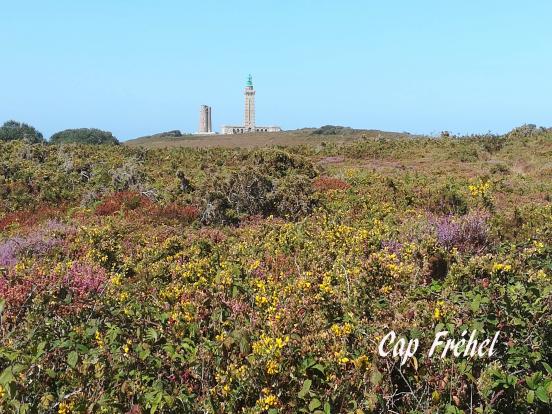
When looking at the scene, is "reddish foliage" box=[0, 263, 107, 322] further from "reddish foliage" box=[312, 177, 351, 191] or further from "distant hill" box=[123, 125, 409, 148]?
"distant hill" box=[123, 125, 409, 148]

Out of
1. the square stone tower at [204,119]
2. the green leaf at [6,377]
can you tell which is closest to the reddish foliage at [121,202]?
the green leaf at [6,377]

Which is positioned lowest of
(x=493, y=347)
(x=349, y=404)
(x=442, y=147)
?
(x=349, y=404)

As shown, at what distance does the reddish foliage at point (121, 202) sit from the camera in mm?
15047

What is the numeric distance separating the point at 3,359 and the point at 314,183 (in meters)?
14.3

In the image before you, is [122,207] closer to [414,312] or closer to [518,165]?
[414,312]

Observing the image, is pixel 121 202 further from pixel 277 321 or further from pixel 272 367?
pixel 272 367

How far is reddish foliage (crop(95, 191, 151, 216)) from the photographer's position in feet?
49.4

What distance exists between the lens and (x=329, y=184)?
1717 centimetres

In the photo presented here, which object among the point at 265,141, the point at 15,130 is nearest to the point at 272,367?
the point at 15,130

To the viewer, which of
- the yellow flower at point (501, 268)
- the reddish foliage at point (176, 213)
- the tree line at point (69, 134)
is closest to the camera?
the yellow flower at point (501, 268)

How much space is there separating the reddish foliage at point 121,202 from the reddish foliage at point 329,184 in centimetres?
549

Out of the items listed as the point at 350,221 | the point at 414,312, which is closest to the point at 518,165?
the point at 350,221

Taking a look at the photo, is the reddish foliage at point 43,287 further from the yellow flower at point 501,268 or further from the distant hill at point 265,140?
the distant hill at point 265,140

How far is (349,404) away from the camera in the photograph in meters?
3.49
